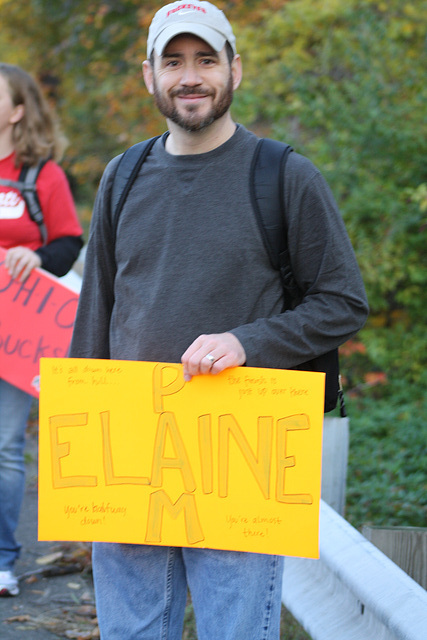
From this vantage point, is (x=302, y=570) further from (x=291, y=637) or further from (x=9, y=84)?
(x=9, y=84)

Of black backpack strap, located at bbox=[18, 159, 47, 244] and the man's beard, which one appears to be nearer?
the man's beard

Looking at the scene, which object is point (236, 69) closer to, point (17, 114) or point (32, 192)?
point (32, 192)

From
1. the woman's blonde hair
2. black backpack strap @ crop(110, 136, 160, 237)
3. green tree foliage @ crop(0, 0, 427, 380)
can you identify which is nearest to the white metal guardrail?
black backpack strap @ crop(110, 136, 160, 237)

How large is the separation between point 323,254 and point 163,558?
0.93 meters

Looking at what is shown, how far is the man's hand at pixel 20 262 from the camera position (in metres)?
3.98

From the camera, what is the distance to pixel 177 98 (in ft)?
8.18

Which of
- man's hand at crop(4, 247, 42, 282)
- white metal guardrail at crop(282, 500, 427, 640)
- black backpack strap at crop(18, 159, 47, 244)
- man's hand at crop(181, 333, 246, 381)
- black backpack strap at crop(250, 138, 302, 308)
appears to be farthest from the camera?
black backpack strap at crop(18, 159, 47, 244)

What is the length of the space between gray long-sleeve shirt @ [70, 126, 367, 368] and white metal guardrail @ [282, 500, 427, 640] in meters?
0.77

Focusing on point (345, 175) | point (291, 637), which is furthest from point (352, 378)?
point (291, 637)

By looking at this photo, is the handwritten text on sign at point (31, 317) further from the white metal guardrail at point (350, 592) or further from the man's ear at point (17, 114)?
the white metal guardrail at point (350, 592)

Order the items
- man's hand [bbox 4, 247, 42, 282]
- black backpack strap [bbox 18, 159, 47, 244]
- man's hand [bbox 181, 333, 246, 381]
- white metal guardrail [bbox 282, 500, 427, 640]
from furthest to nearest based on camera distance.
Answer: black backpack strap [bbox 18, 159, 47, 244]
man's hand [bbox 4, 247, 42, 282]
white metal guardrail [bbox 282, 500, 427, 640]
man's hand [bbox 181, 333, 246, 381]

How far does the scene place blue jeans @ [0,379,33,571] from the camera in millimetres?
4152

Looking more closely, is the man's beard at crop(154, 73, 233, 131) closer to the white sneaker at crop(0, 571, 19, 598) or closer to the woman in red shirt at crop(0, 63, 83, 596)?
the woman in red shirt at crop(0, 63, 83, 596)

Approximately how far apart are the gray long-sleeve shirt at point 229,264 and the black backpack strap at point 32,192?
5.36 ft
